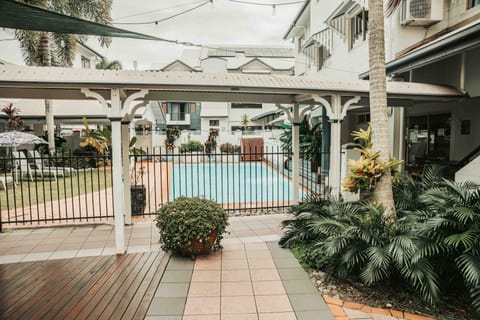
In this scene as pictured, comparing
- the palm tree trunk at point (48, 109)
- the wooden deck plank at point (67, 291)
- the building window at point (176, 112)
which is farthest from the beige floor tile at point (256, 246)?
the building window at point (176, 112)

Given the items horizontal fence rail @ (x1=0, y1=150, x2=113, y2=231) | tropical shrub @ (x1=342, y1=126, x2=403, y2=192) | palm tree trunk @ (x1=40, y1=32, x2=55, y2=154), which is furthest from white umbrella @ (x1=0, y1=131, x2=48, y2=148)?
tropical shrub @ (x1=342, y1=126, x2=403, y2=192)

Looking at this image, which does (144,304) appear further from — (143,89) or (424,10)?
(424,10)

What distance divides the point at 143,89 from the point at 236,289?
3534 millimetres

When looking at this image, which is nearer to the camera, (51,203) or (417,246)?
(417,246)

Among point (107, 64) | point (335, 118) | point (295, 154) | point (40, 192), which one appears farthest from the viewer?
point (107, 64)

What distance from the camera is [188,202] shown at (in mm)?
5023

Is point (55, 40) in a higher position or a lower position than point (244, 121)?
higher

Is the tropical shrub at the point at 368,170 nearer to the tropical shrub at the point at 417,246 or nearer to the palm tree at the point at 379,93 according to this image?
the palm tree at the point at 379,93

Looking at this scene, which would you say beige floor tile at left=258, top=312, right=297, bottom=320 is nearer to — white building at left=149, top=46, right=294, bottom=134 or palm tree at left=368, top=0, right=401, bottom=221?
palm tree at left=368, top=0, right=401, bottom=221

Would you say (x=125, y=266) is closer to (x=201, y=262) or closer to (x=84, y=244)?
(x=201, y=262)

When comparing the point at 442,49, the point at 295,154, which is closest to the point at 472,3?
the point at 442,49

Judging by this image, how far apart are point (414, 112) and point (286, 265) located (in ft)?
25.3

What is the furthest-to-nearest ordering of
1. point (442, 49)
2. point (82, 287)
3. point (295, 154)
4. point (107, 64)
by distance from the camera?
point (107, 64), point (295, 154), point (442, 49), point (82, 287)

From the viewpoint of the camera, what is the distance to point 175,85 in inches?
203
